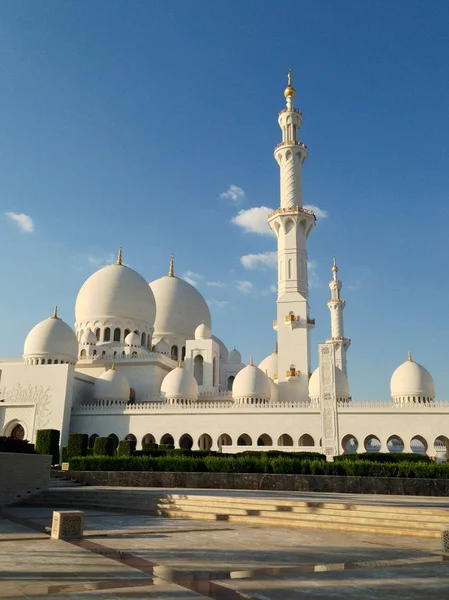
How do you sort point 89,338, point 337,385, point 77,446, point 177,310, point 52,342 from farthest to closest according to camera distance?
point 177,310, point 89,338, point 52,342, point 337,385, point 77,446

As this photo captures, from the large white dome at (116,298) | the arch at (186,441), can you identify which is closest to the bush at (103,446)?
the arch at (186,441)

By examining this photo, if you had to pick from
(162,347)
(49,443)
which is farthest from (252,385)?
(49,443)

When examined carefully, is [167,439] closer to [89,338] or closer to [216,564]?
[89,338]

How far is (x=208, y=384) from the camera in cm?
3941

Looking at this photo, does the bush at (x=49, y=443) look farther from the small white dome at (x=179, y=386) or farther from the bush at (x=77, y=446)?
the small white dome at (x=179, y=386)

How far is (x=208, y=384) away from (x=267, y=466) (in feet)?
68.5

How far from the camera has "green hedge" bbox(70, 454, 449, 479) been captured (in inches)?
666

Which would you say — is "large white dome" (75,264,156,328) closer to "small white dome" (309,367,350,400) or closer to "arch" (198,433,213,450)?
"arch" (198,433,213,450)

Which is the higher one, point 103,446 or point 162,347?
point 162,347

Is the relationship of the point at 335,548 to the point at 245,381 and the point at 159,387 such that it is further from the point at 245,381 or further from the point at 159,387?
the point at 159,387

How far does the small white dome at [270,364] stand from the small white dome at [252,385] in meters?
6.12

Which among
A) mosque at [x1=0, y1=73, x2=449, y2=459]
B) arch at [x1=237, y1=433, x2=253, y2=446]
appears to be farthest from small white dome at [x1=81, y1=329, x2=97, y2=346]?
arch at [x1=237, y1=433, x2=253, y2=446]

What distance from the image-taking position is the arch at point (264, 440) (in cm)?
3209

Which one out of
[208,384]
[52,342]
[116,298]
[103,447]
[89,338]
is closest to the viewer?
[103,447]
